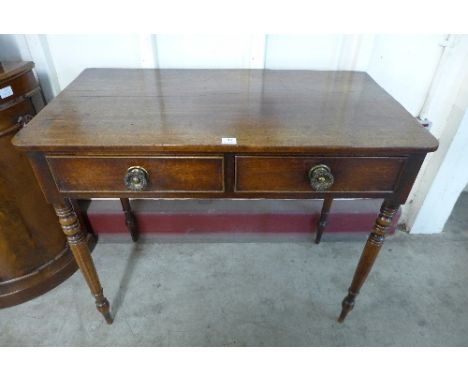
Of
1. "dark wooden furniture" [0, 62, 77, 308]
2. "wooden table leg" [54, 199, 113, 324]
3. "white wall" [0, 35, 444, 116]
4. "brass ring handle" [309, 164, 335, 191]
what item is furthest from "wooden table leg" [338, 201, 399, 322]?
"dark wooden furniture" [0, 62, 77, 308]

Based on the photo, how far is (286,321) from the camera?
1.41 m

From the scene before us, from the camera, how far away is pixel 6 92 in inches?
43.8

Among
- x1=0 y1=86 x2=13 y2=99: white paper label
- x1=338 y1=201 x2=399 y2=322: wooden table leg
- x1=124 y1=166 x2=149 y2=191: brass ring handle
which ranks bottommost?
x1=338 y1=201 x2=399 y2=322: wooden table leg

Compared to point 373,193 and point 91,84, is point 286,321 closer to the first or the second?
point 373,193

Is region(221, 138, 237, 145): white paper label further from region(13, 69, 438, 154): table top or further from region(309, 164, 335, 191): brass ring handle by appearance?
region(309, 164, 335, 191): brass ring handle

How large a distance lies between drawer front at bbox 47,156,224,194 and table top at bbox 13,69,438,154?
0.16 ft

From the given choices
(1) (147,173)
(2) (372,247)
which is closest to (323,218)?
(2) (372,247)

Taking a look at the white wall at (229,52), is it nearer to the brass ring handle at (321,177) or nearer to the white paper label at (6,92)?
the white paper label at (6,92)

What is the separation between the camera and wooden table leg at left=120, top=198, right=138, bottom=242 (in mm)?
1604

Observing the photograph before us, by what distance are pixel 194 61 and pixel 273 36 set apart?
33cm

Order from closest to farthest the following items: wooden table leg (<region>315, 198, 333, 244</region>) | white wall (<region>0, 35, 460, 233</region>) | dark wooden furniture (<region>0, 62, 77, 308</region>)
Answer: dark wooden furniture (<region>0, 62, 77, 308</region>) → white wall (<region>0, 35, 460, 233</region>) → wooden table leg (<region>315, 198, 333, 244</region>)

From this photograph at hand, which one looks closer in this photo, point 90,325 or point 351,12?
point 351,12

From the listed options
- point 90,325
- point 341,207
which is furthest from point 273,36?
point 90,325

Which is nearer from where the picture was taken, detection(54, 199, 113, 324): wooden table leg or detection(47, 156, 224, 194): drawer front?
detection(47, 156, 224, 194): drawer front
